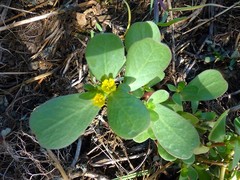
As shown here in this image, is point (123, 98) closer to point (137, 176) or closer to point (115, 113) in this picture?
point (115, 113)

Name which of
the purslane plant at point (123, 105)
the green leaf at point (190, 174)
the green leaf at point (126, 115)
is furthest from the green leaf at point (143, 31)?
the green leaf at point (190, 174)

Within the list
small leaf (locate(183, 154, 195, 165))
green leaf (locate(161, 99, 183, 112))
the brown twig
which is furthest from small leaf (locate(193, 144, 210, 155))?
the brown twig

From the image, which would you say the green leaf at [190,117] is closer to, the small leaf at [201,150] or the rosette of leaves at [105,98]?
the small leaf at [201,150]

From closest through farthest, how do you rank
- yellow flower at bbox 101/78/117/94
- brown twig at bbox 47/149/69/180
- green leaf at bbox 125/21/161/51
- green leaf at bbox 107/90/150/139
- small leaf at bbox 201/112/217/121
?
green leaf at bbox 107/90/150/139 < yellow flower at bbox 101/78/117/94 < green leaf at bbox 125/21/161/51 < small leaf at bbox 201/112/217/121 < brown twig at bbox 47/149/69/180

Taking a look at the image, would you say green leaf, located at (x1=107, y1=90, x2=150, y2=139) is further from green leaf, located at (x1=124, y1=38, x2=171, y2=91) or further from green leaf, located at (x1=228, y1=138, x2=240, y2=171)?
green leaf, located at (x1=228, y1=138, x2=240, y2=171)

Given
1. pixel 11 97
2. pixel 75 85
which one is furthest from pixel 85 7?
pixel 11 97

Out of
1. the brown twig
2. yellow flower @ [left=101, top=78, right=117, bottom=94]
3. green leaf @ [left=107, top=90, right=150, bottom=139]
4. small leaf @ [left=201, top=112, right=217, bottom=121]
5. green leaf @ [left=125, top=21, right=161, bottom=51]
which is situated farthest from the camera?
the brown twig

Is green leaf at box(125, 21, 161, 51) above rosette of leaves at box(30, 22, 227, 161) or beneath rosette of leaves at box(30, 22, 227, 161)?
above
